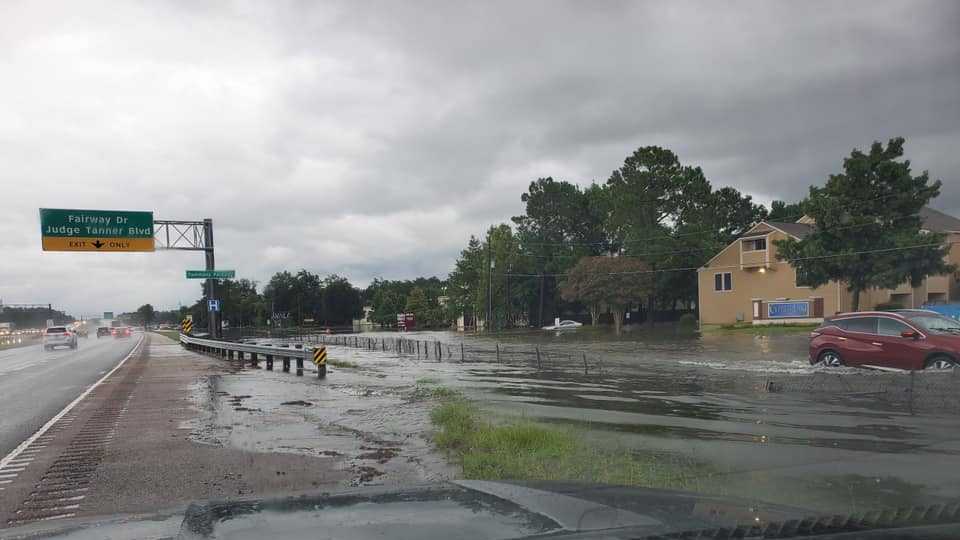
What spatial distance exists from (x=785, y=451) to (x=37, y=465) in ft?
31.2

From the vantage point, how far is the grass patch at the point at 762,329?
144 ft

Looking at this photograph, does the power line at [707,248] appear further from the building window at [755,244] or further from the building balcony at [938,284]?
the building balcony at [938,284]

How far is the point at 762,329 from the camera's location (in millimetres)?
46812

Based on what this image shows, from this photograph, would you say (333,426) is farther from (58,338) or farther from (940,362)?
(58,338)

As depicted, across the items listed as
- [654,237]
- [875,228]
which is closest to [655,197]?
[654,237]

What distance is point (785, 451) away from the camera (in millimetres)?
8531

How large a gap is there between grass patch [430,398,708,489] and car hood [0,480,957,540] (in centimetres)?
245

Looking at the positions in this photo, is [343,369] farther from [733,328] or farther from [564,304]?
[564,304]

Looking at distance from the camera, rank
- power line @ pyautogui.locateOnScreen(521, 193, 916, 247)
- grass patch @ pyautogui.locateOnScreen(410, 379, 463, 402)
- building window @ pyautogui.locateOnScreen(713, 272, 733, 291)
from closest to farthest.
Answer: grass patch @ pyautogui.locateOnScreen(410, 379, 463, 402), building window @ pyautogui.locateOnScreen(713, 272, 733, 291), power line @ pyautogui.locateOnScreen(521, 193, 916, 247)

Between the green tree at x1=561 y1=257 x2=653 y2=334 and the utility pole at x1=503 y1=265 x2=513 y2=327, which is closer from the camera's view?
the green tree at x1=561 y1=257 x2=653 y2=334

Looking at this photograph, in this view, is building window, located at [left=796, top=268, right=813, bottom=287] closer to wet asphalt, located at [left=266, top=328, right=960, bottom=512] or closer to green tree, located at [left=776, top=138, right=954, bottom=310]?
green tree, located at [left=776, top=138, right=954, bottom=310]

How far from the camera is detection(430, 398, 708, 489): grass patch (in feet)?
22.9

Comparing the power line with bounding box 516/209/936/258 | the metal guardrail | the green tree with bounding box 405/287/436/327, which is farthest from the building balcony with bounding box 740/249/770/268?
the green tree with bounding box 405/287/436/327

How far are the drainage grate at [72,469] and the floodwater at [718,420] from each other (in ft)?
6.42
